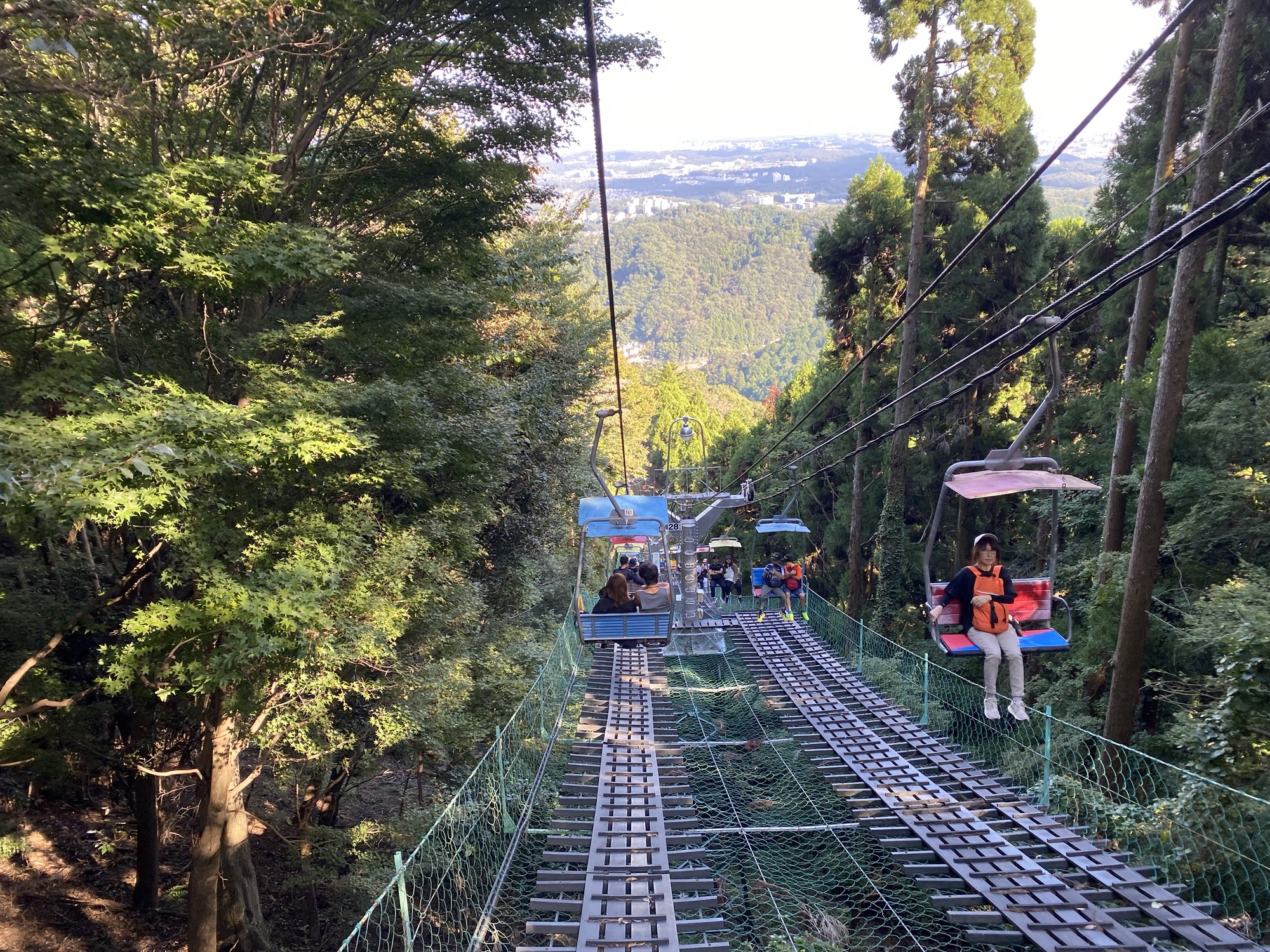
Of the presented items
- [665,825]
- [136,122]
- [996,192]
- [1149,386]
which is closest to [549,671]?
[665,825]

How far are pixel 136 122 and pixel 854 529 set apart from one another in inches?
683

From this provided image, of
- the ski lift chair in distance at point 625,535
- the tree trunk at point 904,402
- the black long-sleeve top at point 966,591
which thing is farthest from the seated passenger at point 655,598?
the tree trunk at point 904,402

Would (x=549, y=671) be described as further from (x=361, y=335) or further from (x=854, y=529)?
(x=854, y=529)

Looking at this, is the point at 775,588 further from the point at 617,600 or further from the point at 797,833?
the point at 797,833

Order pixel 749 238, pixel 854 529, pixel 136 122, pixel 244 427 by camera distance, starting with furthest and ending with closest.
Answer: pixel 749 238
pixel 854 529
pixel 136 122
pixel 244 427

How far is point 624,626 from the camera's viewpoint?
9750 mm

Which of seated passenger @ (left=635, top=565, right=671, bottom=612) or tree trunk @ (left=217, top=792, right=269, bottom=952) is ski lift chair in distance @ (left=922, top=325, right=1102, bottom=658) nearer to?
seated passenger @ (left=635, top=565, right=671, bottom=612)

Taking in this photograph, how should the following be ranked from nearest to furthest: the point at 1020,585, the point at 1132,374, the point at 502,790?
the point at 502,790 < the point at 1020,585 < the point at 1132,374

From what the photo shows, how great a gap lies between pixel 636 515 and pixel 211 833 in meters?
5.61

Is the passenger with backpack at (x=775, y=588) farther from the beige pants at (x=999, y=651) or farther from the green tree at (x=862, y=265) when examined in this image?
the beige pants at (x=999, y=651)

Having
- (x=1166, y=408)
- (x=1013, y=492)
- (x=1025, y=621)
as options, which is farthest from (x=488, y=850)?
(x=1166, y=408)

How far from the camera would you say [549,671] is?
10.6m

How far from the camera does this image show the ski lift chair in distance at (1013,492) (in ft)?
16.7

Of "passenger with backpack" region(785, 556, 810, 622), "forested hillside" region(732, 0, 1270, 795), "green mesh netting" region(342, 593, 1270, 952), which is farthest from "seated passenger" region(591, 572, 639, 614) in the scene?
"passenger with backpack" region(785, 556, 810, 622)
